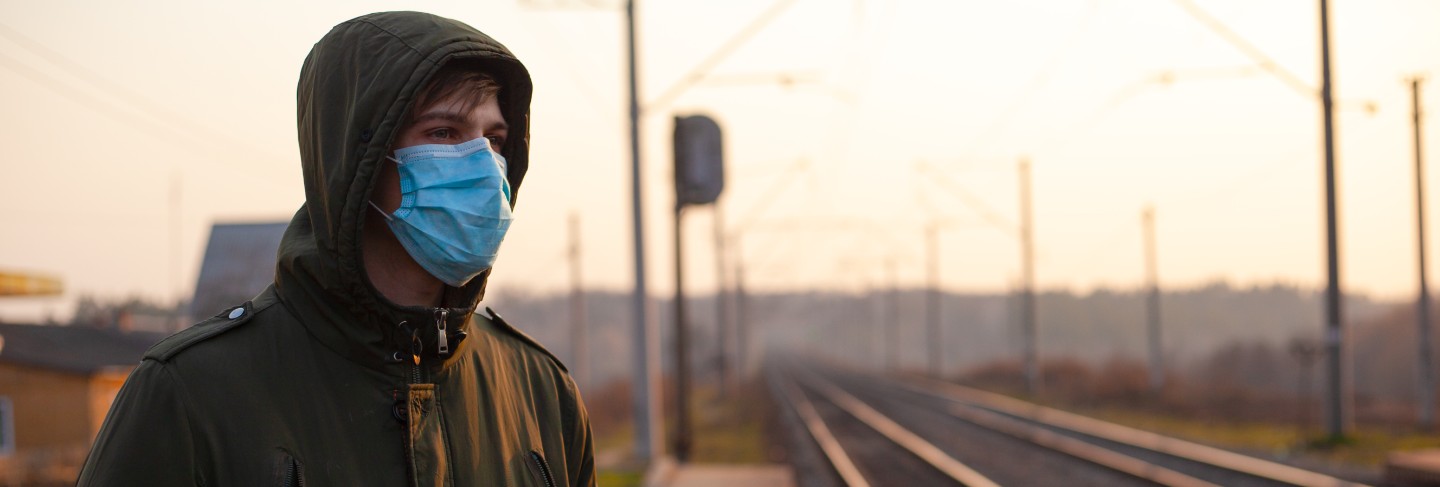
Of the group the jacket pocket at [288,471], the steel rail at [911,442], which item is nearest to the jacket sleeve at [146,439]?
the jacket pocket at [288,471]

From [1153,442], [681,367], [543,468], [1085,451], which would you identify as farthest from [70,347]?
[543,468]

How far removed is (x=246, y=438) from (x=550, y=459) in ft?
2.31

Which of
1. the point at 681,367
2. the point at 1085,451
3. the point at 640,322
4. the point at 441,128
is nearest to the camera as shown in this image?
the point at 441,128

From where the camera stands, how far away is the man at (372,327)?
1.92 m

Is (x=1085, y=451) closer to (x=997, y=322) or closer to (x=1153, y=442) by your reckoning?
(x=1153, y=442)

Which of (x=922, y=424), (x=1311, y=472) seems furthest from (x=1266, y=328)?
(x=1311, y=472)

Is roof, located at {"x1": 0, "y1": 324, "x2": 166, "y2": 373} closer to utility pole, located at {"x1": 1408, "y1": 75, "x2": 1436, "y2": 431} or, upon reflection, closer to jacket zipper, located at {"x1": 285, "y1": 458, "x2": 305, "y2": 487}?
utility pole, located at {"x1": 1408, "y1": 75, "x2": 1436, "y2": 431}

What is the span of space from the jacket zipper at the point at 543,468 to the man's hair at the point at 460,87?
635mm

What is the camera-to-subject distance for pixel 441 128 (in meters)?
2.36

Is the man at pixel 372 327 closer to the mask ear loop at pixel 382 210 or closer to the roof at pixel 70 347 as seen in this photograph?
the mask ear loop at pixel 382 210

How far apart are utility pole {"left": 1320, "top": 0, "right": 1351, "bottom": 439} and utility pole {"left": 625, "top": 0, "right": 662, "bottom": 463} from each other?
9.89 m

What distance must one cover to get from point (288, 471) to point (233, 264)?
37.5ft

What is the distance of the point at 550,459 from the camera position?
8.30ft

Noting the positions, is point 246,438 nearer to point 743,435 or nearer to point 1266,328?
point 743,435
